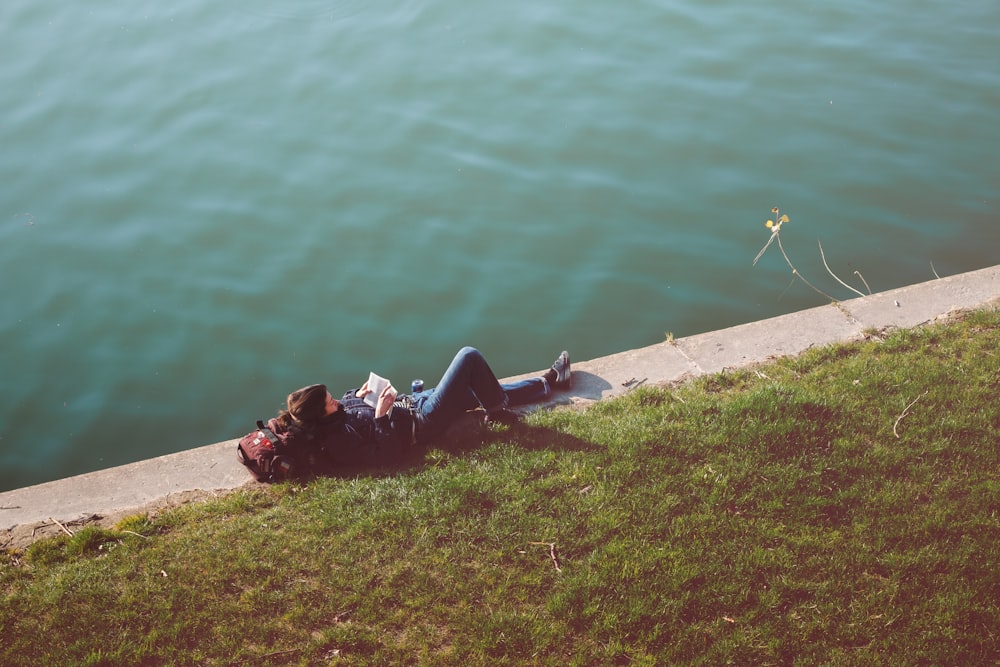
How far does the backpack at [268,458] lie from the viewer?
20.7 feet

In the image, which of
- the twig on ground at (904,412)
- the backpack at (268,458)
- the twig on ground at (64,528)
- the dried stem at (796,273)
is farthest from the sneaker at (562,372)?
the twig on ground at (64,528)

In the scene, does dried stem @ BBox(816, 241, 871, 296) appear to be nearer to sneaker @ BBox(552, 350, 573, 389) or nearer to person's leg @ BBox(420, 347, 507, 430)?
sneaker @ BBox(552, 350, 573, 389)

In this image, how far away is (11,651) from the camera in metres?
5.13

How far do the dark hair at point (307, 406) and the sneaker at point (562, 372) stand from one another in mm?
1919

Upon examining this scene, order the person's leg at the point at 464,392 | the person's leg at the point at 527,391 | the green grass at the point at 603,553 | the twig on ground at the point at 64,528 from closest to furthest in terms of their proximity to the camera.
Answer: the green grass at the point at 603,553 < the twig on ground at the point at 64,528 < the person's leg at the point at 464,392 < the person's leg at the point at 527,391

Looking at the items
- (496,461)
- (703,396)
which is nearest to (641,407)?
(703,396)

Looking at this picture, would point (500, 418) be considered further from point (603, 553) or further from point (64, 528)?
point (64, 528)

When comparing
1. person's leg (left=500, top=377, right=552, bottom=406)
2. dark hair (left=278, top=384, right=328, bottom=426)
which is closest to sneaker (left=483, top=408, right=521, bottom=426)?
person's leg (left=500, top=377, right=552, bottom=406)

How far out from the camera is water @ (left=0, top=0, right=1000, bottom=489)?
880 centimetres

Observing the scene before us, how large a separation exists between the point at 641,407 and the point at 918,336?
95.8 inches

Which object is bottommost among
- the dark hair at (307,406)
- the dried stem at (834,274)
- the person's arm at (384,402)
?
the dried stem at (834,274)

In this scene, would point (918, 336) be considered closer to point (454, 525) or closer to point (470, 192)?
point (454, 525)

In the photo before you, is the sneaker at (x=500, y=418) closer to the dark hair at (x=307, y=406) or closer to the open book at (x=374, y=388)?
the open book at (x=374, y=388)

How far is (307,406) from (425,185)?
5117 millimetres
